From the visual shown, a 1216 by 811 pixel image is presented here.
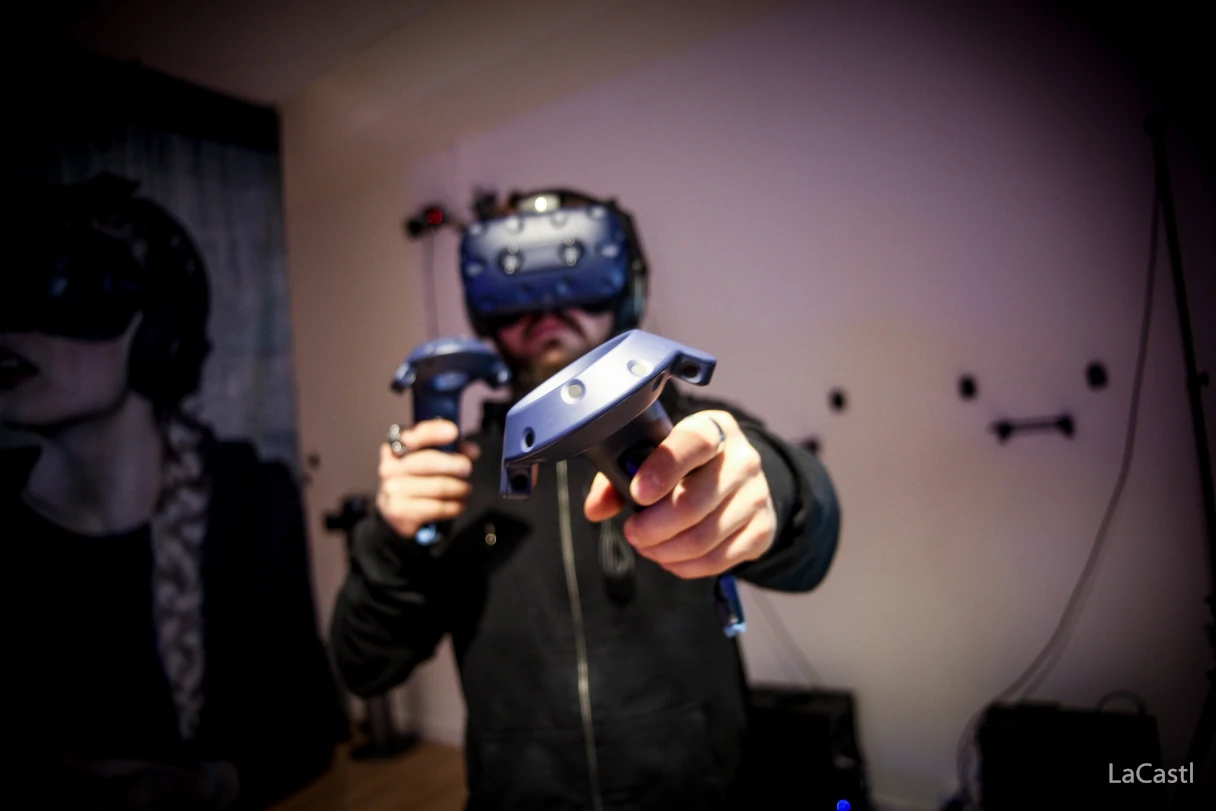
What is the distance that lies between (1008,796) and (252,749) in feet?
6.61

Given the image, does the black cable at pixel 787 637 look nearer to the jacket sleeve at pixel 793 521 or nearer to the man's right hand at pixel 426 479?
the jacket sleeve at pixel 793 521

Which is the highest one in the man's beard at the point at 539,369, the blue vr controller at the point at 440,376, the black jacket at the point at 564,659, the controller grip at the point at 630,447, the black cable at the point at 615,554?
the man's beard at the point at 539,369

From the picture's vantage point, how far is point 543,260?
796mm

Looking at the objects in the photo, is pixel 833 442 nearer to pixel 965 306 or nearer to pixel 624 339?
pixel 965 306

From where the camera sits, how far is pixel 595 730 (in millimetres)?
850

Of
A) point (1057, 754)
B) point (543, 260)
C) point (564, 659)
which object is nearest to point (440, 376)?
point (543, 260)

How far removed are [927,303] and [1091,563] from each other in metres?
0.73

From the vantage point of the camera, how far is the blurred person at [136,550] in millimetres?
1489

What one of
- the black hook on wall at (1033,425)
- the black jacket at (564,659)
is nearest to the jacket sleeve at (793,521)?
the black jacket at (564,659)

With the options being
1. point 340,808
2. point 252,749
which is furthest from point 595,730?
point 252,749

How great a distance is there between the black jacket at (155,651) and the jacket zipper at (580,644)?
1.44 meters

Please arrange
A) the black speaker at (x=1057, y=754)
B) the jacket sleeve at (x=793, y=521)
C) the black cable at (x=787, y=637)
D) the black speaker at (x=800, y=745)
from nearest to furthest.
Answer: the jacket sleeve at (x=793, y=521)
the black speaker at (x=1057, y=754)
the black speaker at (x=800, y=745)
the black cable at (x=787, y=637)

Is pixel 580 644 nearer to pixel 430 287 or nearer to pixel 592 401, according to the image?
pixel 592 401

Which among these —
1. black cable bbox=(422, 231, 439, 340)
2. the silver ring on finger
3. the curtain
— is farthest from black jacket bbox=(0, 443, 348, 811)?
the silver ring on finger
